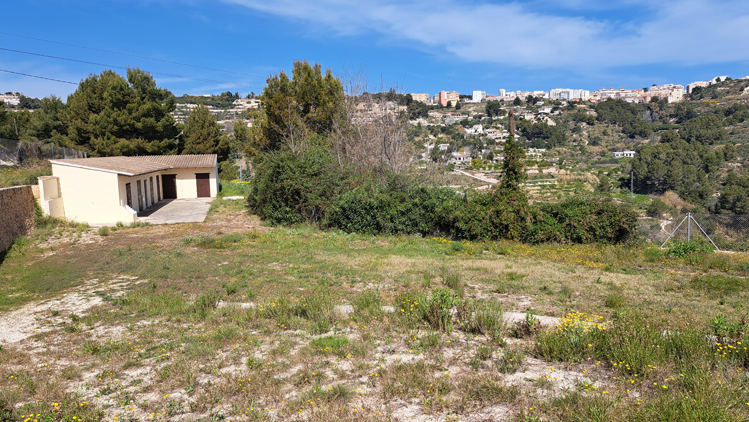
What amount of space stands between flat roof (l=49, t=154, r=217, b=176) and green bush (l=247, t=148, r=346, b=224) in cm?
701

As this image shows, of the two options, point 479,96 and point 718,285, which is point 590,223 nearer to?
point 718,285

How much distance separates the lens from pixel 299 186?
2067cm

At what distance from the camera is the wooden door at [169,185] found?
33531 millimetres

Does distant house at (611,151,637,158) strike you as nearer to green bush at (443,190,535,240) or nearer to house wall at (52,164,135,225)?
green bush at (443,190,535,240)

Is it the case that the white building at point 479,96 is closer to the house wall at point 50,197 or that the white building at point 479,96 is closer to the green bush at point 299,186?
the green bush at point 299,186

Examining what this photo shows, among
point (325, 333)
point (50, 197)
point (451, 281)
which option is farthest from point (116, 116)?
point (325, 333)

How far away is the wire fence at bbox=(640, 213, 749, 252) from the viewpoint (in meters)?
14.7

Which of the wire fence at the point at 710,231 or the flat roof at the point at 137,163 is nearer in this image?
the wire fence at the point at 710,231

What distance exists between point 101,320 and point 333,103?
937 inches

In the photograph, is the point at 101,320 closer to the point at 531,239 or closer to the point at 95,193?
the point at 531,239

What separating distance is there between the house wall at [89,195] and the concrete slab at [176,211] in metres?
1.75

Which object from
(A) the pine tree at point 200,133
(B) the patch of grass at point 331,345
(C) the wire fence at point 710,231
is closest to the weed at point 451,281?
(B) the patch of grass at point 331,345

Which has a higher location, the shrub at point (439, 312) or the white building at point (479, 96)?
the white building at point (479, 96)

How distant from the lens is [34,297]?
30.9ft
